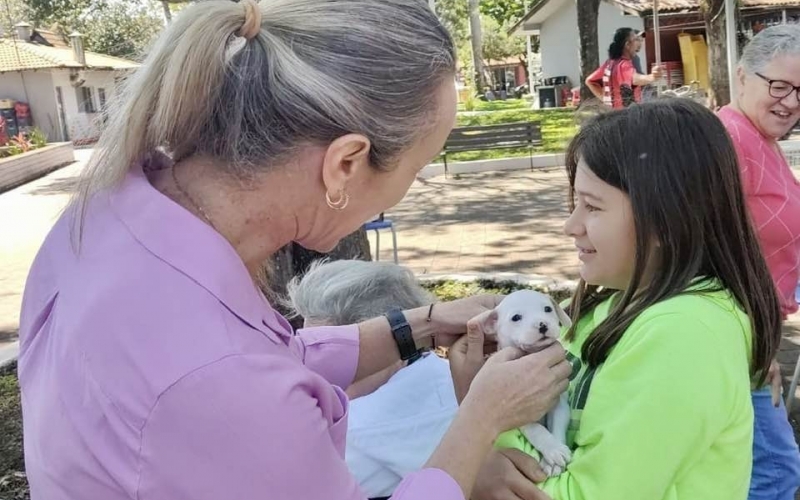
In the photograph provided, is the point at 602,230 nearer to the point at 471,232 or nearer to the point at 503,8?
the point at 471,232

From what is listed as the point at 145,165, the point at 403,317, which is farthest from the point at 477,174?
the point at 145,165

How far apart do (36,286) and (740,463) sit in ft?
4.55

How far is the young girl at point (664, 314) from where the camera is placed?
1638mm

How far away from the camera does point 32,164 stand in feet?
69.8

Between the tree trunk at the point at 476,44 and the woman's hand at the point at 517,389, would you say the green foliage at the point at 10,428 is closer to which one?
the woman's hand at the point at 517,389

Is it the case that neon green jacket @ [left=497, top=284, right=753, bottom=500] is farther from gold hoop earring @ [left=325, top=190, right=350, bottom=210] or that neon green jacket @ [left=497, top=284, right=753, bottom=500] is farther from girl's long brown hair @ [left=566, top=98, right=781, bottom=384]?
gold hoop earring @ [left=325, top=190, right=350, bottom=210]

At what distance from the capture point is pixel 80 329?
48.3 inches

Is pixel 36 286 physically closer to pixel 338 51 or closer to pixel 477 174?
pixel 338 51

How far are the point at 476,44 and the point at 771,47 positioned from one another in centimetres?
4684

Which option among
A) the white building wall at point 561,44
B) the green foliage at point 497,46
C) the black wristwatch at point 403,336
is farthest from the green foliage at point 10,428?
the green foliage at point 497,46

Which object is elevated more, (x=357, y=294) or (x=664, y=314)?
(x=664, y=314)

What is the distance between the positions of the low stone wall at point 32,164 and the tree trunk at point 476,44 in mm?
27954

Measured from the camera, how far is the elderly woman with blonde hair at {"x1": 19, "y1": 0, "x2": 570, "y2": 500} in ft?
3.90

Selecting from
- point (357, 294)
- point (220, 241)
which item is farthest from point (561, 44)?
point (220, 241)
